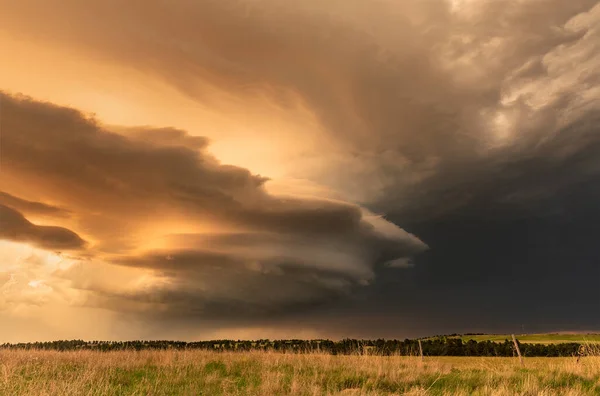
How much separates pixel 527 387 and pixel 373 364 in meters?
10.4

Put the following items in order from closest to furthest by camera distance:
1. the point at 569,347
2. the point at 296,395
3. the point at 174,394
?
the point at 296,395 → the point at 174,394 → the point at 569,347

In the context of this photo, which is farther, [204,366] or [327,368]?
[204,366]

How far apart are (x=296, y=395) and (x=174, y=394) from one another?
472 centimetres

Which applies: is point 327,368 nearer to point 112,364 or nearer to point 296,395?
point 296,395

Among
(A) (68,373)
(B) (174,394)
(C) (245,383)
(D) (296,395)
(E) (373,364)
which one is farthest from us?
(E) (373,364)

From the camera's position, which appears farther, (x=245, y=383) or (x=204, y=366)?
(x=204, y=366)

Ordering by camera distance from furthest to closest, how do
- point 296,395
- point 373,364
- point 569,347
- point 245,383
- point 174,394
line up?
point 569,347 < point 373,364 < point 245,383 < point 174,394 < point 296,395

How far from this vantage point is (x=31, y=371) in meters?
22.6

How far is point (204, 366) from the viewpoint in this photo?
2608 centimetres

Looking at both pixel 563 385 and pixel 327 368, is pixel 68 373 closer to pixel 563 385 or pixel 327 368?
pixel 327 368

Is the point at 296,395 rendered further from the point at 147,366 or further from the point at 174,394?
the point at 147,366

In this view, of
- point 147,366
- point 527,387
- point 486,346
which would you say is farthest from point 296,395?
point 486,346

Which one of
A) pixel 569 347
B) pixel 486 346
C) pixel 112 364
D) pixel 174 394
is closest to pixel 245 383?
pixel 174 394

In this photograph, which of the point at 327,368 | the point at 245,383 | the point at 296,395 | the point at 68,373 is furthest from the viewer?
the point at 327,368
